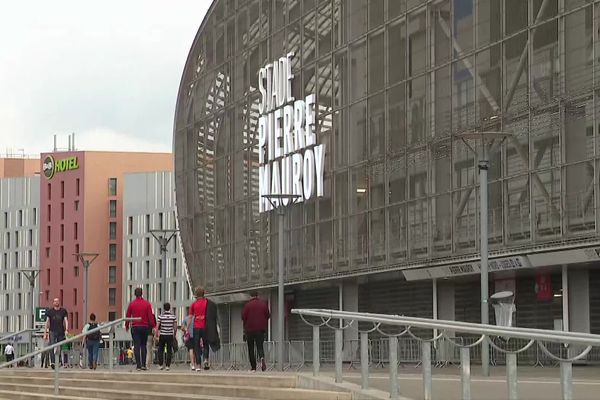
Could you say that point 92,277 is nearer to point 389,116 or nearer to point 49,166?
point 49,166

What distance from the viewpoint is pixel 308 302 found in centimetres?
5350

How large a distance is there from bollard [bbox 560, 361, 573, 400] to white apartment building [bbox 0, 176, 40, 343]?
13799 cm

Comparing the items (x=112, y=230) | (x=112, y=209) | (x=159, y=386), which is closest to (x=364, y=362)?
(x=159, y=386)

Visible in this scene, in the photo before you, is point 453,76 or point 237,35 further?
point 237,35

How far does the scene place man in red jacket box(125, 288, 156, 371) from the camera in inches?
1167

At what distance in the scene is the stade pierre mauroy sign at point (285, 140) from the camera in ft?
164

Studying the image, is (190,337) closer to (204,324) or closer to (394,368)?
(204,324)

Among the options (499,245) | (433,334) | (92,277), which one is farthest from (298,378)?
(92,277)

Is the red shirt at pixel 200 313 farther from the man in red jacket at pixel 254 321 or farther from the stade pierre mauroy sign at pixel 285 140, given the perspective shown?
the stade pierre mauroy sign at pixel 285 140

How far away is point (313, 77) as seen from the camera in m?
50.2

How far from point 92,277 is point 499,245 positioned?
4199 inches

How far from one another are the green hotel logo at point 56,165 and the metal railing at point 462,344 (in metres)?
127

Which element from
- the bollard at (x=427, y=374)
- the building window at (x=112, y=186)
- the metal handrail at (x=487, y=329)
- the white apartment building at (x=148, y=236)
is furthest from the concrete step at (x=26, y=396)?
the building window at (x=112, y=186)

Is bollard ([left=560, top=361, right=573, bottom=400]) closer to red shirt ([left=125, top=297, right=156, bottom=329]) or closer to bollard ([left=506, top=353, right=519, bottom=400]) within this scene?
bollard ([left=506, top=353, right=519, bottom=400])
